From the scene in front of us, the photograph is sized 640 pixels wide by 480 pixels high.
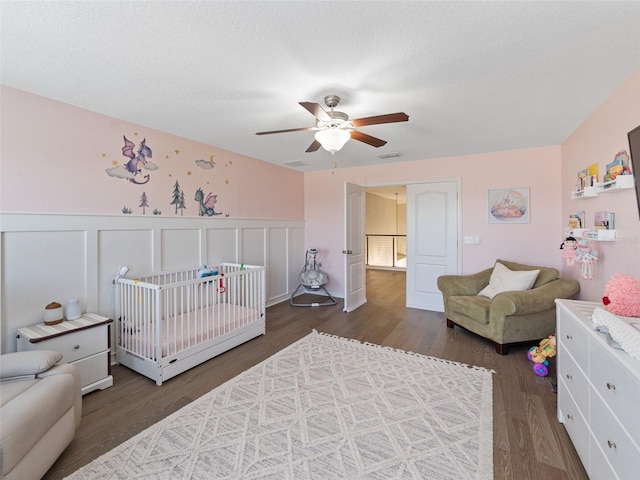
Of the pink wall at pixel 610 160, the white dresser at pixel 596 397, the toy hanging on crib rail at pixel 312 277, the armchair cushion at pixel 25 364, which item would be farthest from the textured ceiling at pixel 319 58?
the toy hanging on crib rail at pixel 312 277

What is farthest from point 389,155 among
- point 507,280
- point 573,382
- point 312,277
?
point 573,382

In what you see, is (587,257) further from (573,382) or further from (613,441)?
(613,441)

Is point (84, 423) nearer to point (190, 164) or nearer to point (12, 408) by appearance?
point (12, 408)

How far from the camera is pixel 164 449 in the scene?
171cm

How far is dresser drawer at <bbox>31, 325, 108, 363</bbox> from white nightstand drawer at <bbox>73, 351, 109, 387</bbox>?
0.04m

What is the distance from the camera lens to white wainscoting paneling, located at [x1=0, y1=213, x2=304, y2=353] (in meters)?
2.19

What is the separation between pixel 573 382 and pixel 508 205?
287 centimetres

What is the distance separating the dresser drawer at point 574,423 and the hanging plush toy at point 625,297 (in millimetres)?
593

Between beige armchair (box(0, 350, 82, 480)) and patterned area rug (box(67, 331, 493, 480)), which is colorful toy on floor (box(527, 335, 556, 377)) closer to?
patterned area rug (box(67, 331, 493, 480))

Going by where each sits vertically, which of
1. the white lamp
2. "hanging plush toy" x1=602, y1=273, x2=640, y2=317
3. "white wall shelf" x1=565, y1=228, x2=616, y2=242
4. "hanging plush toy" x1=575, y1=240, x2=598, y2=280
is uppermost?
the white lamp

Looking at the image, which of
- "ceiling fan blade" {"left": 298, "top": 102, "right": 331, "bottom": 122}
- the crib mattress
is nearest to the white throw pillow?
"ceiling fan blade" {"left": 298, "top": 102, "right": 331, "bottom": 122}

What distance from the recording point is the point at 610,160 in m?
2.30

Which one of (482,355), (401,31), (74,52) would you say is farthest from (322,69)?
(482,355)

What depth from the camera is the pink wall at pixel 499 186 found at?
3744 millimetres
